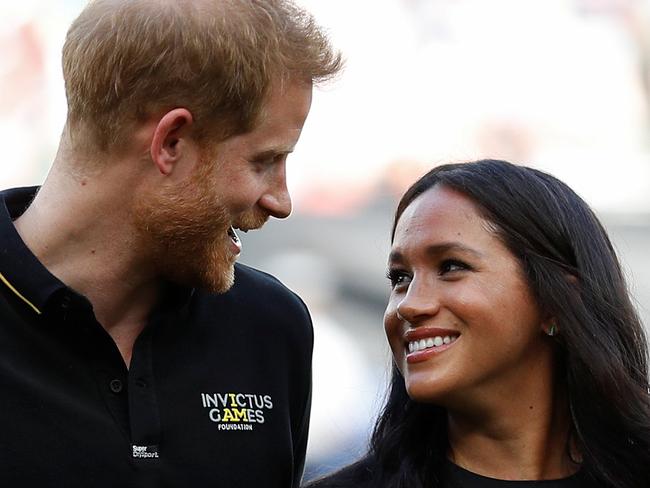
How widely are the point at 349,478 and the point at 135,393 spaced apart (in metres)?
0.54

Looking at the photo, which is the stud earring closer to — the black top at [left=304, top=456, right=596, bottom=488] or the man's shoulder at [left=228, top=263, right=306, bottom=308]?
the black top at [left=304, top=456, right=596, bottom=488]

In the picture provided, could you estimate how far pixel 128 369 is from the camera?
8.11 ft

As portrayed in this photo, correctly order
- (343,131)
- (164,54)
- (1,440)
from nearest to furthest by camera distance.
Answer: (1,440) < (164,54) < (343,131)

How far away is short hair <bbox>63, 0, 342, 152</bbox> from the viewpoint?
2.51 meters

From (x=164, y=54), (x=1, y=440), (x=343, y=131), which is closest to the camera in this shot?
(x=1, y=440)

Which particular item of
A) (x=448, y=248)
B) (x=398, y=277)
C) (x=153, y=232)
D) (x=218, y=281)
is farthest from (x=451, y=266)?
(x=153, y=232)

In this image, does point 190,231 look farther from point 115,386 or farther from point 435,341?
point 435,341

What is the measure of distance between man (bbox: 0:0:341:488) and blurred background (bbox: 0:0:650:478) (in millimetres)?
3593

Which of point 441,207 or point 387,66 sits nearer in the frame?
point 441,207

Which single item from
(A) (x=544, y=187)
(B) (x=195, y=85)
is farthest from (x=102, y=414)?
(A) (x=544, y=187)

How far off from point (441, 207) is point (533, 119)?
4.21m

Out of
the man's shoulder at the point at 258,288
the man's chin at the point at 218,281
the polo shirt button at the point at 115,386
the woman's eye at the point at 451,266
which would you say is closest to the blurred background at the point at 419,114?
the man's shoulder at the point at 258,288

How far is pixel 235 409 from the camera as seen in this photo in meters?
2.59

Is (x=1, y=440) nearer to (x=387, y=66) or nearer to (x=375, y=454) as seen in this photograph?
(x=375, y=454)
